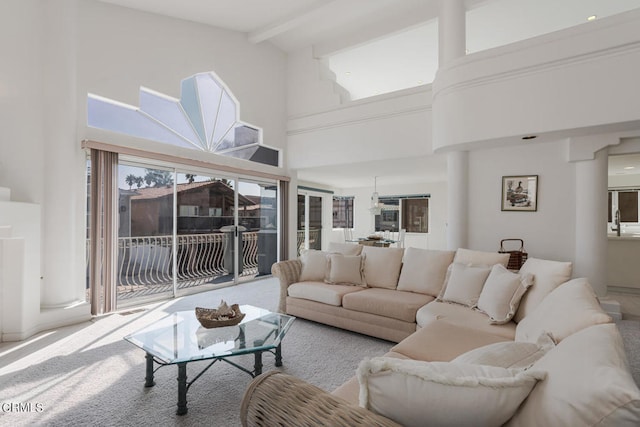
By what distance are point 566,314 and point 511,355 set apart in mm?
522

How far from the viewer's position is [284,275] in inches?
153

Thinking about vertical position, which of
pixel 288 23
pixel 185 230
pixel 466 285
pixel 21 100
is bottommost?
pixel 466 285

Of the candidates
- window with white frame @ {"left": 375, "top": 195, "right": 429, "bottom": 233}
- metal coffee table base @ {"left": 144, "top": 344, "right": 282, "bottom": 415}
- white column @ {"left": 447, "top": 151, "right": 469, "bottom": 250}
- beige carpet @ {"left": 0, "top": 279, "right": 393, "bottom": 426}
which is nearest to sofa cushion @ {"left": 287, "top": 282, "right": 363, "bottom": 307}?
beige carpet @ {"left": 0, "top": 279, "right": 393, "bottom": 426}

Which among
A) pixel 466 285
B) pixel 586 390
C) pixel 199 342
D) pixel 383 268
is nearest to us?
pixel 586 390

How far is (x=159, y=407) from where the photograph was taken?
6.73 feet

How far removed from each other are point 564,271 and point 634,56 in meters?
2.82

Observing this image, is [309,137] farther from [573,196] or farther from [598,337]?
[598,337]

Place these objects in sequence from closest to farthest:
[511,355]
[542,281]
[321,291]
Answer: [511,355] < [542,281] < [321,291]

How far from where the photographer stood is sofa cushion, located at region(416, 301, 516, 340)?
237cm

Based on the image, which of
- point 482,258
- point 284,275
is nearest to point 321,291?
point 284,275

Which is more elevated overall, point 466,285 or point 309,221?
point 309,221

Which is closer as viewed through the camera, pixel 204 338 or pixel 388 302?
pixel 204 338

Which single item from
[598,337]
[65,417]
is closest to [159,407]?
[65,417]

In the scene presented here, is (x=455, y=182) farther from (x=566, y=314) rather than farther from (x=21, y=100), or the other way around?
(x=21, y=100)
